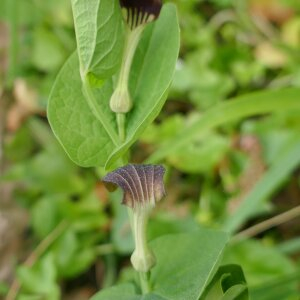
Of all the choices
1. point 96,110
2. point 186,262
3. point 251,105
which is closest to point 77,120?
point 96,110

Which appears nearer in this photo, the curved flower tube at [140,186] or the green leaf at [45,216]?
the curved flower tube at [140,186]

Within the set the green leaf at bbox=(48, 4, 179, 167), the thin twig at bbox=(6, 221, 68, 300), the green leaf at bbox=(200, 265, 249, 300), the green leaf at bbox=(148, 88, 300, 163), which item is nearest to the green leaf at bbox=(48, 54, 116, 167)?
the green leaf at bbox=(48, 4, 179, 167)

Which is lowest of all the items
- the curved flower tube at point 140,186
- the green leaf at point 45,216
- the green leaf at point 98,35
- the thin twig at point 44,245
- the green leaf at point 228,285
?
the thin twig at point 44,245

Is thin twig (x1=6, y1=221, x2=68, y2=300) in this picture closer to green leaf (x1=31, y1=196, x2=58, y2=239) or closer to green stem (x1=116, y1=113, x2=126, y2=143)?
green leaf (x1=31, y1=196, x2=58, y2=239)

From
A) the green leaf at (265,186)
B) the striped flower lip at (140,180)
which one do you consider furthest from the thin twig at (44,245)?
the striped flower lip at (140,180)

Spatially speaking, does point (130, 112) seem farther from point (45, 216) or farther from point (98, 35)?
point (45, 216)

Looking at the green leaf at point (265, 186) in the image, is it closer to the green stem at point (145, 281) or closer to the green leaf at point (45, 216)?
the green leaf at point (45, 216)
